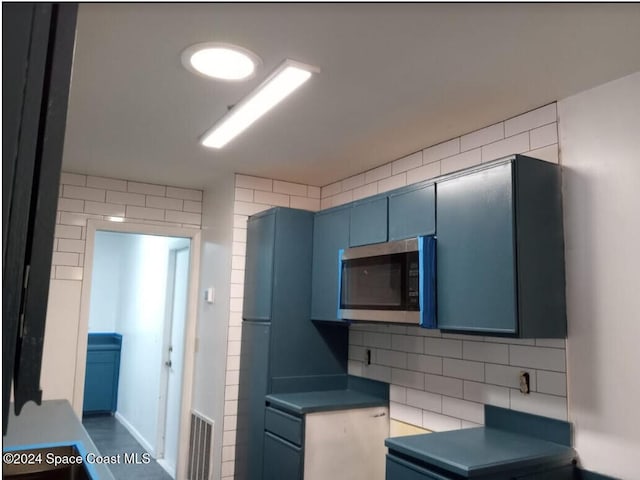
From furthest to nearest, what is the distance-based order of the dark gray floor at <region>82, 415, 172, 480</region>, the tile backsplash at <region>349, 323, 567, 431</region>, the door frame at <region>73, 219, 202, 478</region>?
the dark gray floor at <region>82, 415, 172, 480</region>
the door frame at <region>73, 219, 202, 478</region>
the tile backsplash at <region>349, 323, 567, 431</region>

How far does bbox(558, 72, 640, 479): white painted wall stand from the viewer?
191 cm

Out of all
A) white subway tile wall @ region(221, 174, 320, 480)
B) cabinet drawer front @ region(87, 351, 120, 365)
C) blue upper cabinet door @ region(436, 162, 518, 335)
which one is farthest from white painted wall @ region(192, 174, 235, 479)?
cabinet drawer front @ region(87, 351, 120, 365)

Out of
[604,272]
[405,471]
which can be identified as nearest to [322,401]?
[405,471]

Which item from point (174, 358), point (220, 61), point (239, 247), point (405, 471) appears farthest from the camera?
point (174, 358)

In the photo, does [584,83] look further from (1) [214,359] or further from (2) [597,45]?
(1) [214,359]

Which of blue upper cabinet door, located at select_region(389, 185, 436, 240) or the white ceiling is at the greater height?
the white ceiling

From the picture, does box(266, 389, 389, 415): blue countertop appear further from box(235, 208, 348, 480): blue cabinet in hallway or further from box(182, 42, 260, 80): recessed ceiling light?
box(182, 42, 260, 80): recessed ceiling light

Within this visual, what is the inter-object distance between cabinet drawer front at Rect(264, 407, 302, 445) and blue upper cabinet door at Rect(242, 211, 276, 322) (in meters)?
0.59

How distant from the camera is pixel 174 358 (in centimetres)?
468

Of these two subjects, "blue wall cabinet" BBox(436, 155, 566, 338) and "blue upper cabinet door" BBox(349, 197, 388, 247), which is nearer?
"blue wall cabinet" BBox(436, 155, 566, 338)

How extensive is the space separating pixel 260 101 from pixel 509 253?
49.5 inches

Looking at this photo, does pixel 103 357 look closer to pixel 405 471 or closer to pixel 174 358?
pixel 174 358

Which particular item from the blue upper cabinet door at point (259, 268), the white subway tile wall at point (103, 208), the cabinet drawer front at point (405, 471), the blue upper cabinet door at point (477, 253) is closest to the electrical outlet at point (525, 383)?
the blue upper cabinet door at point (477, 253)

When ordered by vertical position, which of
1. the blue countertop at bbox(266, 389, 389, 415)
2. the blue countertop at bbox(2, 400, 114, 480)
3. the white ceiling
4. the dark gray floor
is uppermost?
the white ceiling
